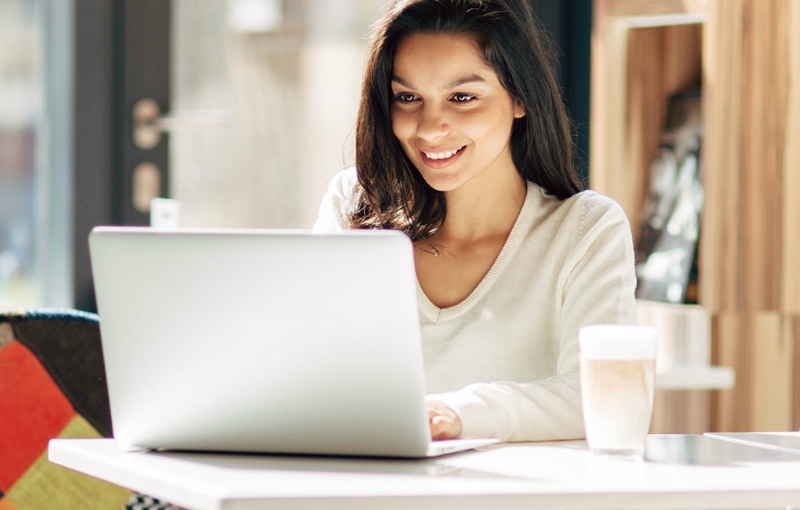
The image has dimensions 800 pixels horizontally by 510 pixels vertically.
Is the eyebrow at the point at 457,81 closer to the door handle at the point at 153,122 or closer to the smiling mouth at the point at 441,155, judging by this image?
the smiling mouth at the point at 441,155

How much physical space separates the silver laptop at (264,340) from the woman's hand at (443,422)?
0.07 m

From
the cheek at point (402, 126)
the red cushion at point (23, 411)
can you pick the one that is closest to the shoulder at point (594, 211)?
the cheek at point (402, 126)

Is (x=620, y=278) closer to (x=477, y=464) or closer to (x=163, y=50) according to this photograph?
(x=477, y=464)

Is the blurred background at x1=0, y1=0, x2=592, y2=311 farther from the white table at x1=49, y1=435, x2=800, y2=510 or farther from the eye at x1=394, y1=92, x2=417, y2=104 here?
the white table at x1=49, y1=435, x2=800, y2=510

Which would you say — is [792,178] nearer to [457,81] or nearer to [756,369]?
[756,369]

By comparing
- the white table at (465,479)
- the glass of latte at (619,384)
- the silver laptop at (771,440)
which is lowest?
the silver laptop at (771,440)

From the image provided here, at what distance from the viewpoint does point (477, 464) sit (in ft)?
3.50

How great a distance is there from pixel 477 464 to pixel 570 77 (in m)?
2.36

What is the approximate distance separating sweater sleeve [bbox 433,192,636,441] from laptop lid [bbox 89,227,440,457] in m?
0.18

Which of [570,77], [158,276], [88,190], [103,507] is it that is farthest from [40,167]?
[158,276]

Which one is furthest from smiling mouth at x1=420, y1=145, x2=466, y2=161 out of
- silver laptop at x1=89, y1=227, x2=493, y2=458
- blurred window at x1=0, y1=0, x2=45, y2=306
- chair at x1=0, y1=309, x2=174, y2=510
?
blurred window at x1=0, y1=0, x2=45, y2=306

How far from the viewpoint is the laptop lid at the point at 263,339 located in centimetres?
102

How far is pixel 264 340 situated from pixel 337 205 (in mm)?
902

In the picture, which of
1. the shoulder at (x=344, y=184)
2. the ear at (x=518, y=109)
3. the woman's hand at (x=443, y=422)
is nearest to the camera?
the woman's hand at (x=443, y=422)
